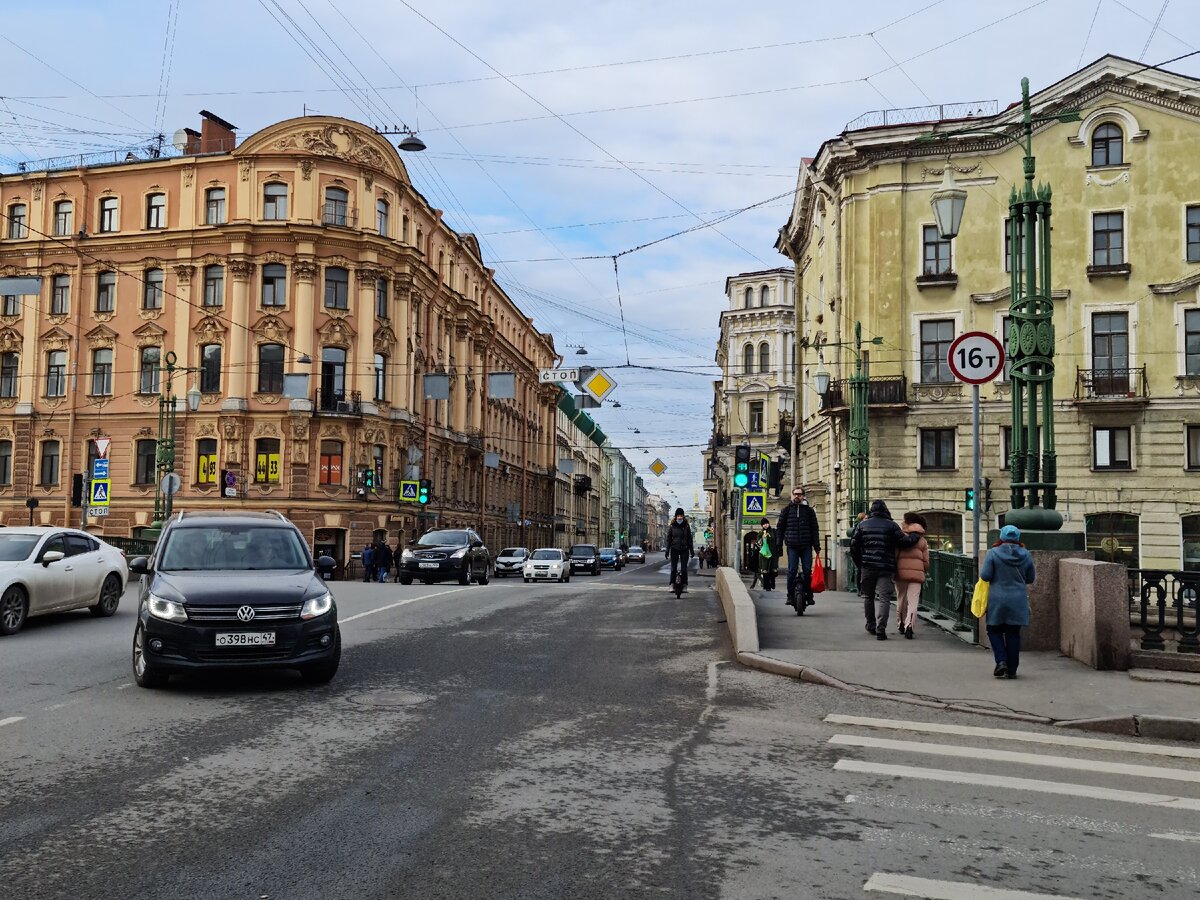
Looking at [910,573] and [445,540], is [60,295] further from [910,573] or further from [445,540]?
[910,573]

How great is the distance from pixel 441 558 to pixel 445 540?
3.16 feet

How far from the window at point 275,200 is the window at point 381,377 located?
289 inches

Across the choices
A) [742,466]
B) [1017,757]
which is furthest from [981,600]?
[742,466]

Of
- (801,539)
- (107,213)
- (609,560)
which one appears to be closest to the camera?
(801,539)

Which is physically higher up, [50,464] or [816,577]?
[50,464]

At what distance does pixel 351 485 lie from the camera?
45.7m

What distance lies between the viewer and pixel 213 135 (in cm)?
4897

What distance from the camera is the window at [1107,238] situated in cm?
3562

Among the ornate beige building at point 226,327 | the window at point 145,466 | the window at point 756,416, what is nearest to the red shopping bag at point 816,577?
the ornate beige building at point 226,327

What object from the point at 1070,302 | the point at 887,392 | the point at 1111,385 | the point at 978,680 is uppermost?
the point at 1070,302

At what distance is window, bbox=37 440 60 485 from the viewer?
158 feet

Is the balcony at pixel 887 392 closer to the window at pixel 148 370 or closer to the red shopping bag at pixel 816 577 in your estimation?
the red shopping bag at pixel 816 577

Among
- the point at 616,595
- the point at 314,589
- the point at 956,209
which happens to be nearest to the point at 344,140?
the point at 616,595

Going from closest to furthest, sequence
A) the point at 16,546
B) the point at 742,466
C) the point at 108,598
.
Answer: the point at 16,546 < the point at 108,598 < the point at 742,466
